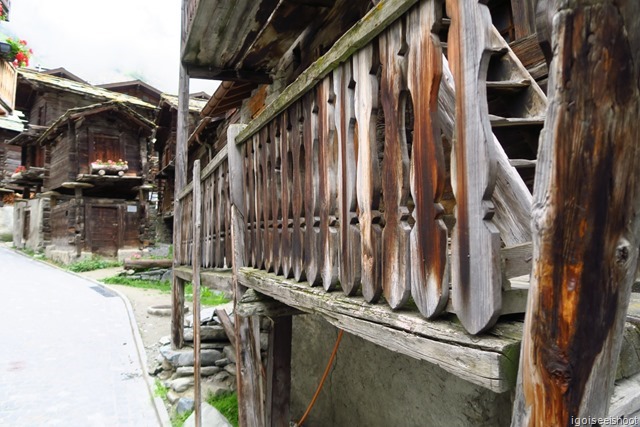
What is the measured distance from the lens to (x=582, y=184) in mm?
743

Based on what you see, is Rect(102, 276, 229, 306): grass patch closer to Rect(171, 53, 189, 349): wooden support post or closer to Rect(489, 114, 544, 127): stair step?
Rect(171, 53, 189, 349): wooden support post

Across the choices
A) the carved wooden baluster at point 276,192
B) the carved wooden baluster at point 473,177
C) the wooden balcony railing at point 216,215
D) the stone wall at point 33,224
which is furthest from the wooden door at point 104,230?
the carved wooden baluster at point 473,177

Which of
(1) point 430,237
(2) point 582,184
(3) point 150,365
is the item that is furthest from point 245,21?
(3) point 150,365

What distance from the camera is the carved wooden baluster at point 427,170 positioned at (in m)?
1.13

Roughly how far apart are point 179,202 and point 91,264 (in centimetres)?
1274

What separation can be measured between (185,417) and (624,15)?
17.3 feet

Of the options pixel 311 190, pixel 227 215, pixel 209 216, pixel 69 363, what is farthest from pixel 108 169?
pixel 311 190

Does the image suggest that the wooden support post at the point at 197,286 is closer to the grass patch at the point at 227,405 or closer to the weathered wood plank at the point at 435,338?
the grass patch at the point at 227,405

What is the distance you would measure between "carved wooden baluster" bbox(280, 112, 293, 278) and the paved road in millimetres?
3647

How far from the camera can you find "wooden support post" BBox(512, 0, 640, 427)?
711mm

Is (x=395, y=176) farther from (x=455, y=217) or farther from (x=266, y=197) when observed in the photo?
(x=266, y=197)

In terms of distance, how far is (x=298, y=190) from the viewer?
2.15 m

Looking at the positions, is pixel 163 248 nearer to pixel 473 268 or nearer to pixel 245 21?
pixel 245 21

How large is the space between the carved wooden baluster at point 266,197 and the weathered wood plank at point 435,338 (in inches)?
32.2
